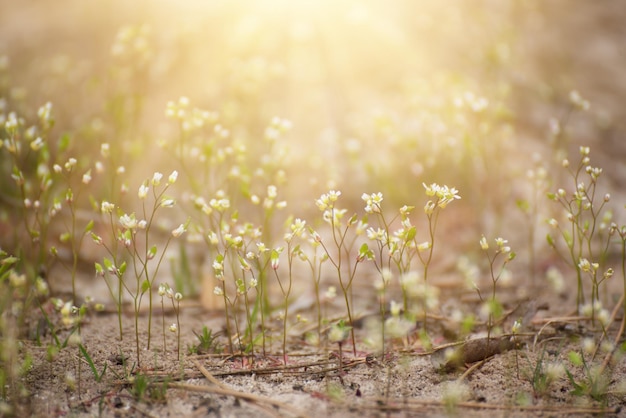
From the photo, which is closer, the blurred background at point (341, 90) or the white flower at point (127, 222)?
the white flower at point (127, 222)

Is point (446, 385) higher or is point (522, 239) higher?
point (522, 239)

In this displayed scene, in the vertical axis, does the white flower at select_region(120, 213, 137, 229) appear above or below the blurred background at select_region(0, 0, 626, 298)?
below

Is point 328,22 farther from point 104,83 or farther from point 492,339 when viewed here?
point 492,339

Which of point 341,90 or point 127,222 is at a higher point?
point 341,90

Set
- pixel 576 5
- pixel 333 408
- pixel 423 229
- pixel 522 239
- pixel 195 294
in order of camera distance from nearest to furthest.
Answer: pixel 333 408
pixel 195 294
pixel 522 239
pixel 423 229
pixel 576 5

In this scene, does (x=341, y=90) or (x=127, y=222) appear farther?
(x=341, y=90)

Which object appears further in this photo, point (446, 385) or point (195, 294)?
point (195, 294)

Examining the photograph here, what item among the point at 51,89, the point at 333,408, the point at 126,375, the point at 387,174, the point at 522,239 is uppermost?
the point at 51,89

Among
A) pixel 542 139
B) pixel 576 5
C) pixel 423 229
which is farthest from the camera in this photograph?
pixel 576 5

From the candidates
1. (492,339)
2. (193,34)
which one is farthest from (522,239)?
(193,34)

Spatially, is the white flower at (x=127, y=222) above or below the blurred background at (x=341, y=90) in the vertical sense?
below

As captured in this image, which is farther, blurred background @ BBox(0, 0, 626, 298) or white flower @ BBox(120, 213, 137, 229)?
blurred background @ BBox(0, 0, 626, 298)
